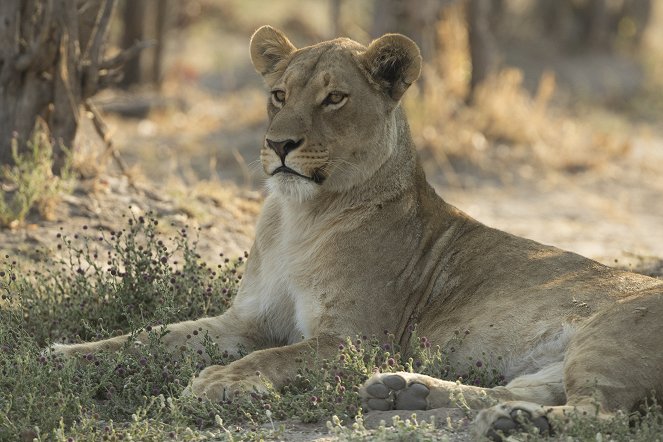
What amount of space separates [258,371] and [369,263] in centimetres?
82

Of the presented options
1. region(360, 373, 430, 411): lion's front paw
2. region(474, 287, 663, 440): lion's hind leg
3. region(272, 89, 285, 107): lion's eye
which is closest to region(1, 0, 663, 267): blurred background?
region(272, 89, 285, 107): lion's eye

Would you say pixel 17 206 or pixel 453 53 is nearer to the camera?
pixel 17 206

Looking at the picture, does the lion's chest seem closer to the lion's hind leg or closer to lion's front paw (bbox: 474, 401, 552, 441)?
the lion's hind leg

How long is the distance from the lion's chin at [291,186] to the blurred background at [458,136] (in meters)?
2.83

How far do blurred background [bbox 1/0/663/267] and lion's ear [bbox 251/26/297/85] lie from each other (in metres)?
2.36

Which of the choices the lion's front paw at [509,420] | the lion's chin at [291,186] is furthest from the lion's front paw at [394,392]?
the lion's chin at [291,186]

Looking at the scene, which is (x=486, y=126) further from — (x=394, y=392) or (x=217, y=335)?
(x=394, y=392)

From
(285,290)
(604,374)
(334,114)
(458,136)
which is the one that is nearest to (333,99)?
(334,114)

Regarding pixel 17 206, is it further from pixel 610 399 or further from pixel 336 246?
Answer: pixel 610 399

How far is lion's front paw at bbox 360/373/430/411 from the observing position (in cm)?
437

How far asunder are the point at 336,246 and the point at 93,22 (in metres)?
3.63

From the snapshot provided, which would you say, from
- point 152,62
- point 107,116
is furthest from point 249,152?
point 152,62

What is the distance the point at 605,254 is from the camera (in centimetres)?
864

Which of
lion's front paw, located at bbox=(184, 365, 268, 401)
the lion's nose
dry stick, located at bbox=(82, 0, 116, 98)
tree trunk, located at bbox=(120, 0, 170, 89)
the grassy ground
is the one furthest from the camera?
tree trunk, located at bbox=(120, 0, 170, 89)
